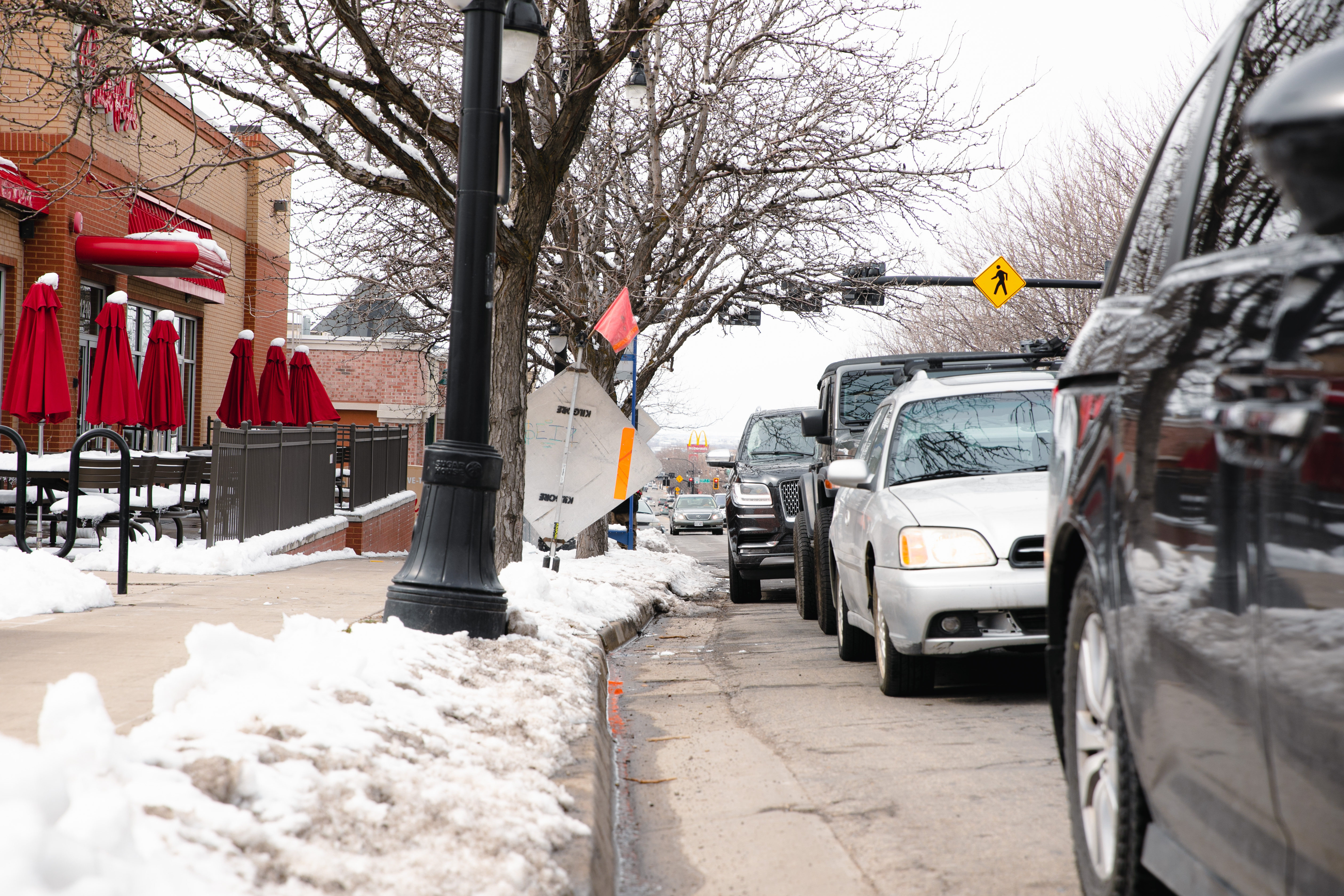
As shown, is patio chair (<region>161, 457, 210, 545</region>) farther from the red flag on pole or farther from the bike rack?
the red flag on pole

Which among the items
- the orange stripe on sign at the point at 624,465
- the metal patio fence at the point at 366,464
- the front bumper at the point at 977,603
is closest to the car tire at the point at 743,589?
the orange stripe on sign at the point at 624,465

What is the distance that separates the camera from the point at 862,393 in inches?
472

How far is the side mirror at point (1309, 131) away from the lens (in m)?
1.37

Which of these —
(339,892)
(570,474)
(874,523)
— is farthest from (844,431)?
(339,892)

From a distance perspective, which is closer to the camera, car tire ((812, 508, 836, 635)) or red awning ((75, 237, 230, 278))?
car tire ((812, 508, 836, 635))

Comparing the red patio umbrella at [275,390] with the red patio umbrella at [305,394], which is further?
the red patio umbrella at [305,394]

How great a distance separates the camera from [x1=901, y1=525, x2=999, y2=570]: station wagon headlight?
19.9 feet

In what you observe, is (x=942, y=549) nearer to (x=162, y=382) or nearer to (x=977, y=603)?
(x=977, y=603)

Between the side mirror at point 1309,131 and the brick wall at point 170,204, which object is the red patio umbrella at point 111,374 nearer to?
the brick wall at point 170,204

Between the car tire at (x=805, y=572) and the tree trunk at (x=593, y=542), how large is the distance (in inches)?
185

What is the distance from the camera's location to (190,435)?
74.0 feet

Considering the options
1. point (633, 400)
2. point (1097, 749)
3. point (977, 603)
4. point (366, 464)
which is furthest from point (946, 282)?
point (1097, 749)

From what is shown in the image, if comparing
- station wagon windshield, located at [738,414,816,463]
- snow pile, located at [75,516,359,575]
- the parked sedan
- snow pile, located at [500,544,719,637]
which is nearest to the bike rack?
snow pile, located at [75,516,359,575]

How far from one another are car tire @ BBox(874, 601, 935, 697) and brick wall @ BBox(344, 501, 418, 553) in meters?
9.01
